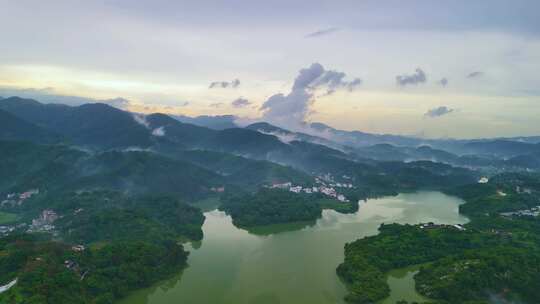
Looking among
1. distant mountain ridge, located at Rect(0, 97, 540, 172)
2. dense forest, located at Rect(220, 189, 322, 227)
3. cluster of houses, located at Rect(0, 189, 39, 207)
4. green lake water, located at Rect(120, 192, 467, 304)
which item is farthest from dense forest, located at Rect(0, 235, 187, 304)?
distant mountain ridge, located at Rect(0, 97, 540, 172)

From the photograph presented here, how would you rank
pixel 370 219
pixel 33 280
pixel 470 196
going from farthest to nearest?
pixel 470 196
pixel 370 219
pixel 33 280

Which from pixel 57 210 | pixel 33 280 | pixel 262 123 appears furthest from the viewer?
pixel 262 123

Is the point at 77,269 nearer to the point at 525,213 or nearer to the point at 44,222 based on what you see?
the point at 44,222

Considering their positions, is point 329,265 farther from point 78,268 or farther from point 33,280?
point 33,280

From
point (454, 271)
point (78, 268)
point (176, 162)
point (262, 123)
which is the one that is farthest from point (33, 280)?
point (262, 123)

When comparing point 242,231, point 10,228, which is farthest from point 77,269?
point 10,228

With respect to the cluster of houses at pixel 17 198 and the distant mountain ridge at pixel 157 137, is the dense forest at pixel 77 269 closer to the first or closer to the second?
the cluster of houses at pixel 17 198

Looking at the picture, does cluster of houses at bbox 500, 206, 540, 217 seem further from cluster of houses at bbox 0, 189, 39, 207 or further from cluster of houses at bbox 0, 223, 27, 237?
cluster of houses at bbox 0, 189, 39, 207
